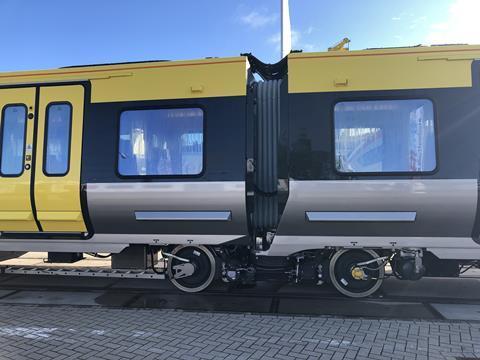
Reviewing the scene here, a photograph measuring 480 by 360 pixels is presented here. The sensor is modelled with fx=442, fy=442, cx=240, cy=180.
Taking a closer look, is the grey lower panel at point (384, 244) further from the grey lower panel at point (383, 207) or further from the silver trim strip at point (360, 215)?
the silver trim strip at point (360, 215)

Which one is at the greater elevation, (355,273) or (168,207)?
(168,207)

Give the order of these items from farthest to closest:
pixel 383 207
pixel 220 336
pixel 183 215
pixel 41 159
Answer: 1. pixel 41 159
2. pixel 183 215
3. pixel 383 207
4. pixel 220 336

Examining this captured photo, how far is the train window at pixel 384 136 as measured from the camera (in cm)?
561

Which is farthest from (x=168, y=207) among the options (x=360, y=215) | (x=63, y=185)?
(x=360, y=215)

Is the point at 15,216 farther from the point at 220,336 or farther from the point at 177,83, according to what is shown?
the point at 220,336

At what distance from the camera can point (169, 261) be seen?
6.38m

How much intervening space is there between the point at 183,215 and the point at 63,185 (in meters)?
1.80

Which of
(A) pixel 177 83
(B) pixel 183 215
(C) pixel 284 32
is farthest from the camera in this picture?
(C) pixel 284 32

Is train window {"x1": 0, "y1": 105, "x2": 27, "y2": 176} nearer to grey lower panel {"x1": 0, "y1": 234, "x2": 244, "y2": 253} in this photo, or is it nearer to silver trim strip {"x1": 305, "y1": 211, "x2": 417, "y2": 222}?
grey lower panel {"x1": 0, "y1": 234, "x2": 244, "y2": 253}

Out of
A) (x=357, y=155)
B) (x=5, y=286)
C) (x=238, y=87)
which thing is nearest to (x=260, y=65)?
(x=238, y=87)

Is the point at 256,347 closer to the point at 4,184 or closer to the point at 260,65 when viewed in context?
the point at 260,65

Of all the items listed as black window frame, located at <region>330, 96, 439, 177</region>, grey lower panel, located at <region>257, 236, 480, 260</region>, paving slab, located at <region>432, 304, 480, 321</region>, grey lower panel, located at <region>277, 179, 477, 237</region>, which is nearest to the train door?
grey lower panel, located at <region>257, 236, 480, 260</region>

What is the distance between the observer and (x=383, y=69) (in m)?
5.67

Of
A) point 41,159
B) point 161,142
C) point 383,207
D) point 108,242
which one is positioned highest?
point 161,142
